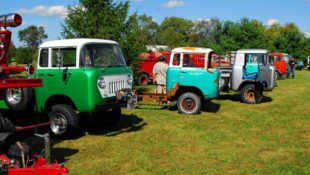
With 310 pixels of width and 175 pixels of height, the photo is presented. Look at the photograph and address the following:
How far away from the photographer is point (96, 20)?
49.5 feet

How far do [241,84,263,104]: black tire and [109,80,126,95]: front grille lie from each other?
7.72m

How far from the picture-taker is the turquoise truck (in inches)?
469

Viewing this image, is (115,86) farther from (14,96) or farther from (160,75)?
(160,75)

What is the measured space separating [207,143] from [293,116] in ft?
16.2

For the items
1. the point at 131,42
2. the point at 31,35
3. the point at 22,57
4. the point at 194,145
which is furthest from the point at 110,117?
the point at 31,35

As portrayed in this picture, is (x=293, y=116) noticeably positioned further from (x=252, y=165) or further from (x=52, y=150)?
(x=52, y=150)

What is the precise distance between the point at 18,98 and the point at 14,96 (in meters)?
0.12

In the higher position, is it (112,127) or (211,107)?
(211,107)

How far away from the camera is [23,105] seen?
820 cm

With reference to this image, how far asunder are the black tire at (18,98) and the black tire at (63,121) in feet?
1.97

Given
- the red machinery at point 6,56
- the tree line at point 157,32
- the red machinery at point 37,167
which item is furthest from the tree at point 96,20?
the red machinery at point 37,167

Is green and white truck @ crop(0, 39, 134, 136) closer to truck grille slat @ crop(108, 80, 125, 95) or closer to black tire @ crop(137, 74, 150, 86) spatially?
truck grille slat @ crop(108, 80, 125, 95)

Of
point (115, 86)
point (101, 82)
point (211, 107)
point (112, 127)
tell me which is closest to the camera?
point (101, 82)

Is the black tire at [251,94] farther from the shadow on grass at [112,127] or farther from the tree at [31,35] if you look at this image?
the tree at [31,35]
